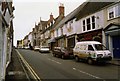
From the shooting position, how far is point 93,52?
20375 mm

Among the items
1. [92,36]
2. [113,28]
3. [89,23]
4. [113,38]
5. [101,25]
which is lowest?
[113,38]

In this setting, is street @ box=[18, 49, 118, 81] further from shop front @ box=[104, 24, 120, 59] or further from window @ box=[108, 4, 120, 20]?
window @ box=[108, 4, 120, 20]

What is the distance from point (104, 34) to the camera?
26.2 meters

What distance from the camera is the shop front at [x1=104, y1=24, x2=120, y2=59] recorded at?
2370 cm

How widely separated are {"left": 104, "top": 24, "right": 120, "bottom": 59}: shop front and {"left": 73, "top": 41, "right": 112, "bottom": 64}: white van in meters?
3.07

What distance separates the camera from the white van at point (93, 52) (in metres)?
19.9

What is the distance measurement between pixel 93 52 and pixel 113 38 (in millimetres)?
5605

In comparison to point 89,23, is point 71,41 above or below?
below

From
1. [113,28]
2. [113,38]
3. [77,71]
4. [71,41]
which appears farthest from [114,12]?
[71,41]

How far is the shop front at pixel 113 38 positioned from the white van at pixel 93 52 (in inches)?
121

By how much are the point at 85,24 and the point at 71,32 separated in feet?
23.0

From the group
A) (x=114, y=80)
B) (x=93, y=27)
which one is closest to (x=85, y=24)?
(x=93, y=27)

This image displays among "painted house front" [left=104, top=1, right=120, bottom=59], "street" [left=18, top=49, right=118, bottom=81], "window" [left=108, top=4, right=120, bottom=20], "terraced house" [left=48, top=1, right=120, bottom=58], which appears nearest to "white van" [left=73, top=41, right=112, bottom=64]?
"street" [left=18, top=49, right=118, bottom=81]

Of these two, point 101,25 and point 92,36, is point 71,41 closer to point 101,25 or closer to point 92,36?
point 92,36
